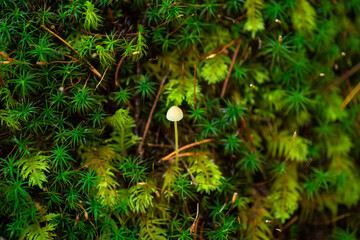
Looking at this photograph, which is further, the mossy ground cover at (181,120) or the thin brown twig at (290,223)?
the thin brown twig at (290,223)

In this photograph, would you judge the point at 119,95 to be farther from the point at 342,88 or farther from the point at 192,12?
the point at 342,88

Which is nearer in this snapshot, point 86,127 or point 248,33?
point 86,127

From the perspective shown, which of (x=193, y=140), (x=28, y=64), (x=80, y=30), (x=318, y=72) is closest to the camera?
(x=28, y=64)

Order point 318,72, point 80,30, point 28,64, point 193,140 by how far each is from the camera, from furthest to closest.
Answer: point 318,72 < point 193,140 < point 80,30 < point 28,64

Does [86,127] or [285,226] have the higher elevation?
[86,127]

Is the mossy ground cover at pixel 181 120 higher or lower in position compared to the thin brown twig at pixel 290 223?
higher

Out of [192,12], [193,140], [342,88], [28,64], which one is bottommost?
[193,140]

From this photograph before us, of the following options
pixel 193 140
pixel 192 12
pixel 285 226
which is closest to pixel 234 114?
pixel 193 140

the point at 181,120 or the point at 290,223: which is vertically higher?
the point at 181,120
